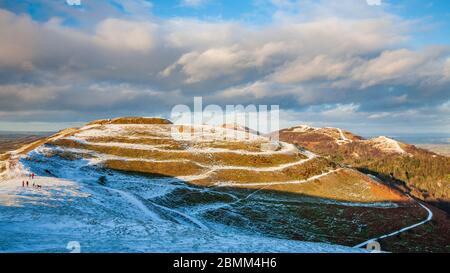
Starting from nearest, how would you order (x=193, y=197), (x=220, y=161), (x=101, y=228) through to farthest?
(x=101, y=228) < (x=193, y=197) < (x=220, y=161)

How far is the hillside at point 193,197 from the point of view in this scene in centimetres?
2833

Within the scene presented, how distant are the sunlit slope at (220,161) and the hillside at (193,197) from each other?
0.29m

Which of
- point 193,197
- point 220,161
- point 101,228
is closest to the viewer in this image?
point 101,228

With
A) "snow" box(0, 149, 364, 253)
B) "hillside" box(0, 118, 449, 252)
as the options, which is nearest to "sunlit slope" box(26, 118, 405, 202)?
"hillside" box(0, 118, 449, 252)

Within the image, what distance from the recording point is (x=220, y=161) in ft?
307

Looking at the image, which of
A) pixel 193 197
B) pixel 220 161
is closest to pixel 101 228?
pixel 193 197

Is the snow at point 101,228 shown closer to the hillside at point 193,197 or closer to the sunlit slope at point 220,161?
the hillside at point 193,197

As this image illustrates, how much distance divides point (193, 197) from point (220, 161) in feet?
81.2

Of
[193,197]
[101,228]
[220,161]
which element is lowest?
[193,197]

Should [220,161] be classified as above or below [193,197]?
above

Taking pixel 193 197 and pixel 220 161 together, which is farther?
pixel 220 161

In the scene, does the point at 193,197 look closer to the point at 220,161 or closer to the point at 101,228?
the point at 220,161
